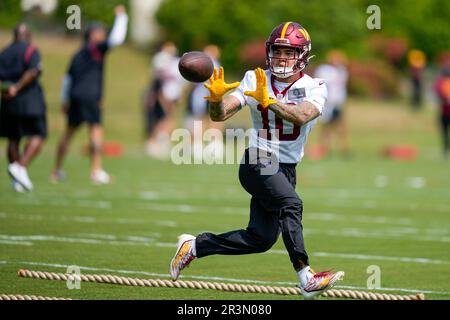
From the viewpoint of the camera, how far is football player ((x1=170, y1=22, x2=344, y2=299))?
7629 millimetres

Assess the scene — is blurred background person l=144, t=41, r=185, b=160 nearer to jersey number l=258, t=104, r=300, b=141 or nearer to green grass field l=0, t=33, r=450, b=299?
green grass field l=0, t=33, r=450, b=299

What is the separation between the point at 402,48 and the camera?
46219mm

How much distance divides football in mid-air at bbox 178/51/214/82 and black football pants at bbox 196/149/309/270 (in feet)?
2.43

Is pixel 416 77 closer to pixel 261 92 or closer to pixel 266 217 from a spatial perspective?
pixel 266 217

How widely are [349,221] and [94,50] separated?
18.5 feet

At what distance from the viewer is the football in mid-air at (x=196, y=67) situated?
745cm

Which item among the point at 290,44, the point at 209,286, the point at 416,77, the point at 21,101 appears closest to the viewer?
the point at 209,286

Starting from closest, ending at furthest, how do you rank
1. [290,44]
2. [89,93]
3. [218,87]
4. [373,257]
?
[218,87], [290,44], [373,257], [89,93]

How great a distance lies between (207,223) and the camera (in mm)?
12016

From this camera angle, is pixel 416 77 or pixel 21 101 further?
pixel 416 77

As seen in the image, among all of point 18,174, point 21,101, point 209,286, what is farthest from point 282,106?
point 21,101

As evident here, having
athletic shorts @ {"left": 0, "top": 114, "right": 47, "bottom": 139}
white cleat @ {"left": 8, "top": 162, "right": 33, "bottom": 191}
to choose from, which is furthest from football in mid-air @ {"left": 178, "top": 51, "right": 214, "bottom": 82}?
athletic shorts @ {"left": 0, "top": 114, "right": 47, "bottom": 139}

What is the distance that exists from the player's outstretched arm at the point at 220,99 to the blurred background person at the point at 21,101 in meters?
6.92

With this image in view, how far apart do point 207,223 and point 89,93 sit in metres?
4.96
